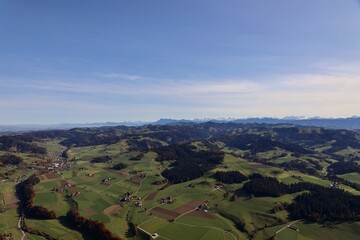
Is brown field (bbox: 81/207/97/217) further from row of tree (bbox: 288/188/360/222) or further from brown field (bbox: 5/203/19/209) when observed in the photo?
row of tree (bbox: 288/188/360/222)

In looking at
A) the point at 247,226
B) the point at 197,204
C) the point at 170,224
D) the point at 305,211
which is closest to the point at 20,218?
the point at 170,224

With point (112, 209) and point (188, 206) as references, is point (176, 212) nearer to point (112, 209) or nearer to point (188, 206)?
point (188, 206)

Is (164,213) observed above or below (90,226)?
below

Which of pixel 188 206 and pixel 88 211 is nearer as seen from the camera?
pixel 88 211

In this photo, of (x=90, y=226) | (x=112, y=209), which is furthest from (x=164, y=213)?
(x=90, y=226)

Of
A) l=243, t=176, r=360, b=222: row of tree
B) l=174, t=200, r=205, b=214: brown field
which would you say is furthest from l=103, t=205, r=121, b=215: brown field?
l=243, t=176, r=360, b=222: row of tree

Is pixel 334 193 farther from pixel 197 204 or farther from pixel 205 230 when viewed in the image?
pixel 205 230

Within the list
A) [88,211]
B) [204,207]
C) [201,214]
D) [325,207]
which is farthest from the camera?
[204,207]

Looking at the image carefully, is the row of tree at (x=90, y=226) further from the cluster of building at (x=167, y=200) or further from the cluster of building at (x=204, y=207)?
the cluster of building at (x=204, y=207)
